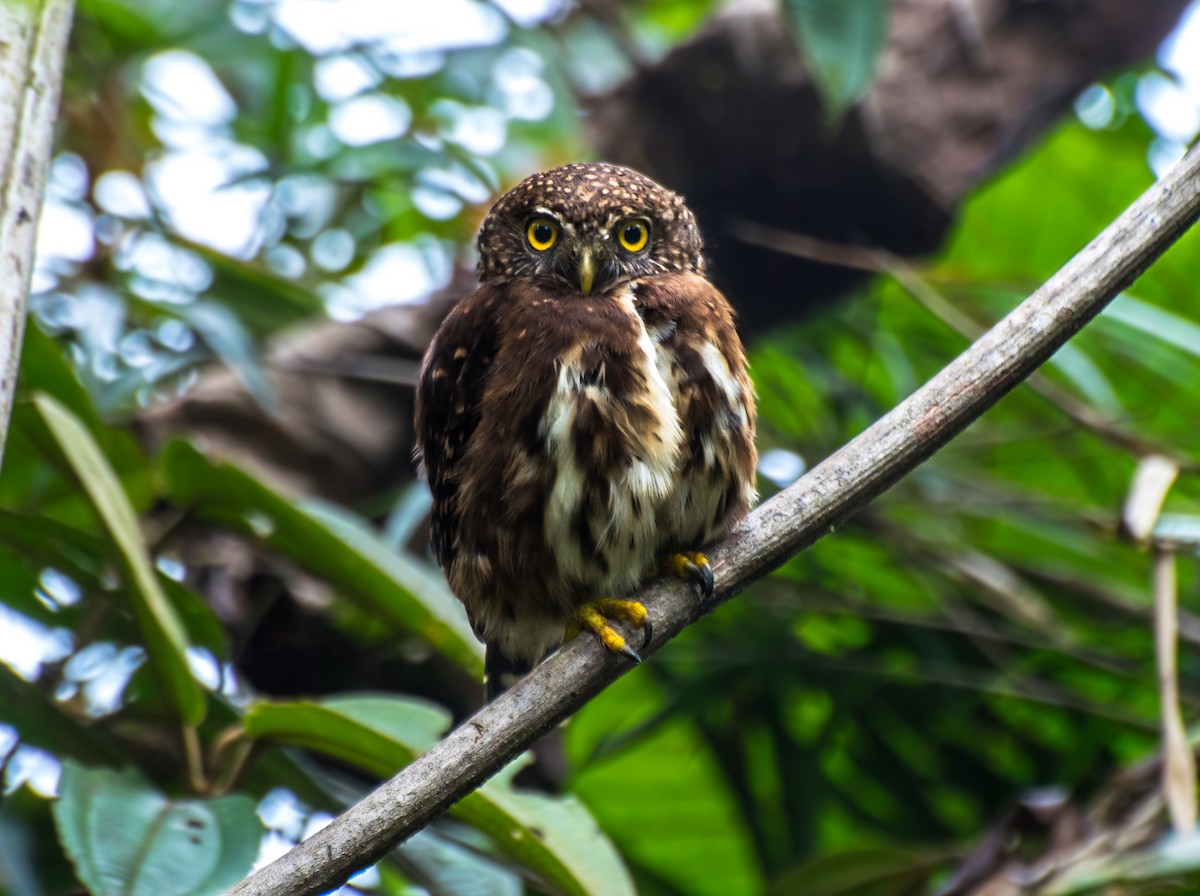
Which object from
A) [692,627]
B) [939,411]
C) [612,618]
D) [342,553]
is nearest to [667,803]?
[692,627]

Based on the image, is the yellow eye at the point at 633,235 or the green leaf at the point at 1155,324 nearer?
the yellow eye at the point at 633,235

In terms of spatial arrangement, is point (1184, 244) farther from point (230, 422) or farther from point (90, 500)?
point (90, 500)

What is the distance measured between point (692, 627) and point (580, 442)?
1576 millimetres

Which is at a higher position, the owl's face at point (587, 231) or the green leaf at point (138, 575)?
the owl's face at point (587, 231)

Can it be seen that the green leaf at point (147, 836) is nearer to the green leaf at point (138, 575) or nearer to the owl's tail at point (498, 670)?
the green leaf at point (138, 575)

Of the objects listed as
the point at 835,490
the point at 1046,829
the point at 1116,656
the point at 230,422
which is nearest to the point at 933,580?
the point at 1116,656

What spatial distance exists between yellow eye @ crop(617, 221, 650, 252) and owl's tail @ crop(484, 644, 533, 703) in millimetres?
726

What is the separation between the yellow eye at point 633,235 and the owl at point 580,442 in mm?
73

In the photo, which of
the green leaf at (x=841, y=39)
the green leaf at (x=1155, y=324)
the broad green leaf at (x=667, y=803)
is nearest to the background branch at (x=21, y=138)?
the green leaf at (x=841, y=39)

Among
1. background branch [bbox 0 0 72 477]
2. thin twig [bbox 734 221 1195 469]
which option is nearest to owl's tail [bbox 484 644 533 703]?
background branch [bbox 0 0 72 477]

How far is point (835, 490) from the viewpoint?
1.62m

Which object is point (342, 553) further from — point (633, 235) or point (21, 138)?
point (21, 138)

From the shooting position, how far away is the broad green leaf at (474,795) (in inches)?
78.6

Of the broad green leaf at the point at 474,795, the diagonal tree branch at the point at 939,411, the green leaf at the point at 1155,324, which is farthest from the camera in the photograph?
the green leaf at the point at 1155,324
